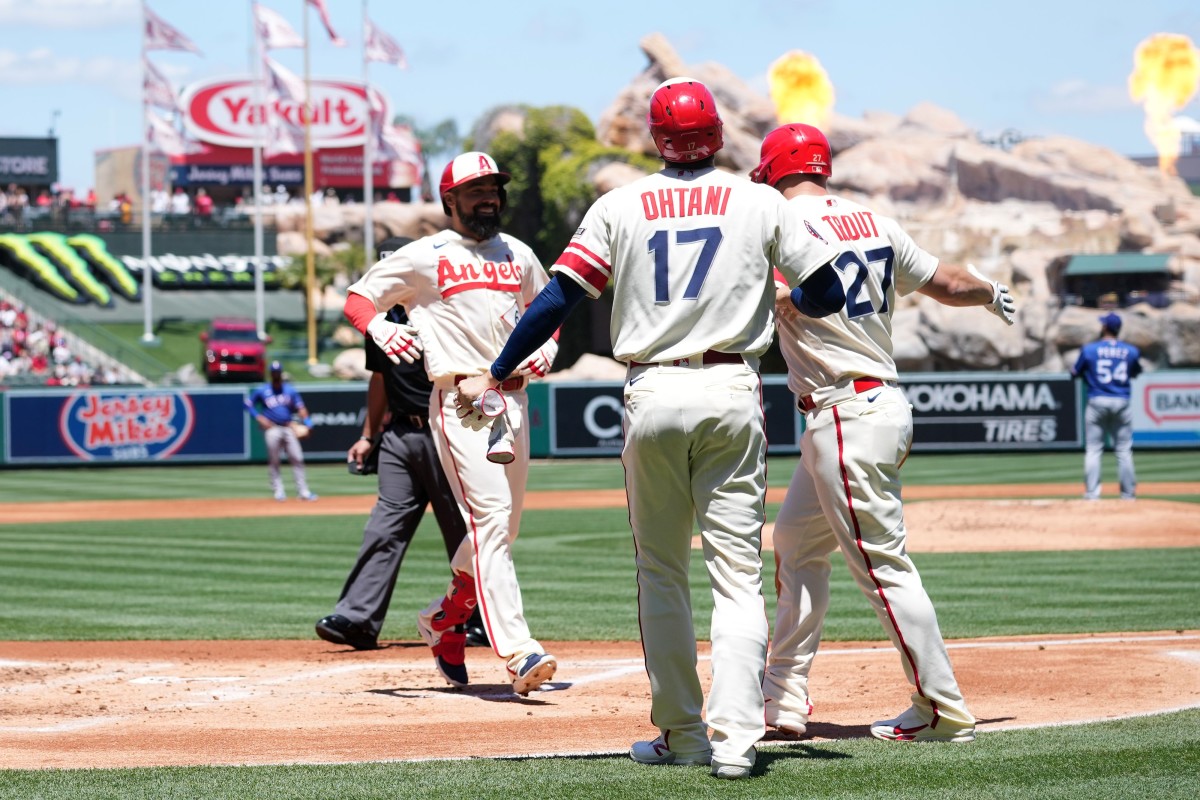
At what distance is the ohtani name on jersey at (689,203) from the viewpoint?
15.7 ft

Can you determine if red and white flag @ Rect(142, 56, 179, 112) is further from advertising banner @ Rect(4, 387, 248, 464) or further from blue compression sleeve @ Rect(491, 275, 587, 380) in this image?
blue compression sleeve @ Rect(491, 275, 587, 380)

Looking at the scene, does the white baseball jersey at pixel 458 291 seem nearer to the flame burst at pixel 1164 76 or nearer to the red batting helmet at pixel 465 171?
the red batting helmet at pixel 465 171

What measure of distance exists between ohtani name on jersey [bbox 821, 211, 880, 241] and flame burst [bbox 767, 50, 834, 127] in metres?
48.7

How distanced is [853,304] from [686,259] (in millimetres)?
823

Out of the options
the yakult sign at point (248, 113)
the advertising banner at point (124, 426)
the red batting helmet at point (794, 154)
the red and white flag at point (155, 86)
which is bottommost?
the advertising banner at point (124, 426)

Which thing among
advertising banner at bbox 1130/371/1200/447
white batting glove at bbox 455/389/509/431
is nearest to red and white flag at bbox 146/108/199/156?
advertising banner at bbox 1130/371/1200/447

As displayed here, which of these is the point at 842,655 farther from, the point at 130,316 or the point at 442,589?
the point at 130,316

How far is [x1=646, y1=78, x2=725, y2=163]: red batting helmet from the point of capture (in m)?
4.82

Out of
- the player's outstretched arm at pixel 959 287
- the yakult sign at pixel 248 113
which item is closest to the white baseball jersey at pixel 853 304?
the player's outstretched arm at pixel 959 287

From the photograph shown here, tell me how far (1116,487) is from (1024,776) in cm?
1923

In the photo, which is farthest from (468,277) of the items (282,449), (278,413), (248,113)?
(248,113)

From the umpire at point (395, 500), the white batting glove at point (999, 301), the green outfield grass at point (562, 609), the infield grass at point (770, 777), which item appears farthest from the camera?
the umpire at point (395, 500)

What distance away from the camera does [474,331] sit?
259 inches

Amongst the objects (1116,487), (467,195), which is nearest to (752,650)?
(467,195)
